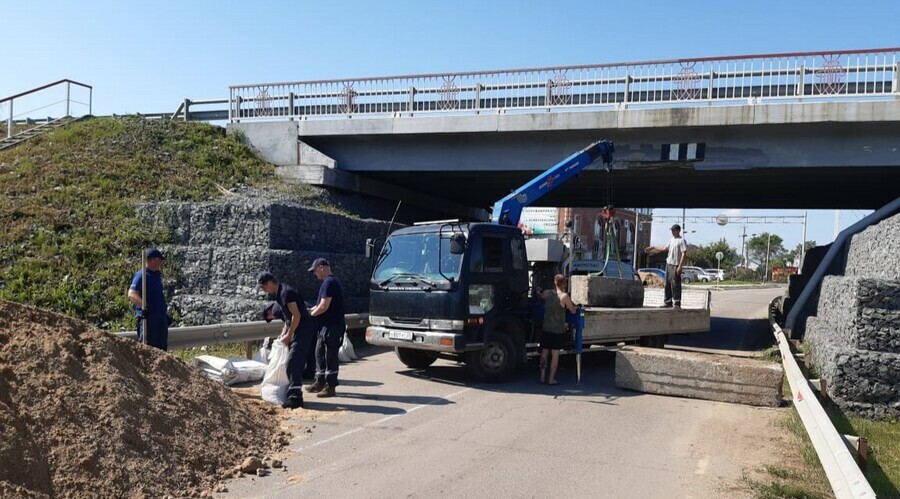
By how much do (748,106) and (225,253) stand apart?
12.9 metres

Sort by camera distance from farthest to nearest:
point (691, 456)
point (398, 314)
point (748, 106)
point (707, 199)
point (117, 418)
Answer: point (707, 199) < point (748, 106) < point (398, 314) < point (691, 456) < point (117, 418)

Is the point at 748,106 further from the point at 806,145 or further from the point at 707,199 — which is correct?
the point at 707,199

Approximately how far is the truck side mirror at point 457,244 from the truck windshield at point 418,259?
277mm

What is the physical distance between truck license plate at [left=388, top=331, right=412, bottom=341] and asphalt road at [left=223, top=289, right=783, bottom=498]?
0.67m

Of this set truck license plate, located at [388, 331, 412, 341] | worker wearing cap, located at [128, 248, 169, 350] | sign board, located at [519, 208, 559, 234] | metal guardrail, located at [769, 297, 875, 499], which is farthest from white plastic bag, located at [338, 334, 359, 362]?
sign board, located at [519, 208, 559, 234]

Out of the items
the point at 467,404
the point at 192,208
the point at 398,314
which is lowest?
the point at 467,404

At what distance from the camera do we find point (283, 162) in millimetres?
21422

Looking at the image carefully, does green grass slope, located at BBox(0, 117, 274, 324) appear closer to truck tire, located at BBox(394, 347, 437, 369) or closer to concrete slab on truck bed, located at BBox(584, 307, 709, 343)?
truck tire, located at BBox(394, 347, 437, 369)

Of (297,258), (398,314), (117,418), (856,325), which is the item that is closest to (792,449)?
(856,325)

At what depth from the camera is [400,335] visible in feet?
33.4

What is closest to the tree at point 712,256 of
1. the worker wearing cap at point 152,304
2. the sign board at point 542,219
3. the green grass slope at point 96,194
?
the sign board at point 542,219

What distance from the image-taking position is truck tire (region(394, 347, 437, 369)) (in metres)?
11.2

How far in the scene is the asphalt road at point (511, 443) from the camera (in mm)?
5641

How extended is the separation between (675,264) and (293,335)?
8622 mm
